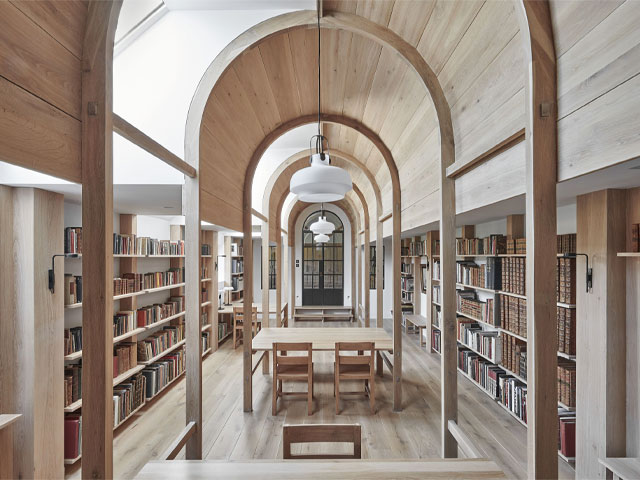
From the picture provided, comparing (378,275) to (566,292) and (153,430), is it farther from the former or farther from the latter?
(153,430)

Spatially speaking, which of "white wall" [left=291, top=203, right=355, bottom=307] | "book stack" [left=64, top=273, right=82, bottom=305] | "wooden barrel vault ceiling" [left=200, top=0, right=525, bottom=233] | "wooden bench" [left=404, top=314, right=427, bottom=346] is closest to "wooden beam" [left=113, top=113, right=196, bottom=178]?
"wooden barrel vault ceiling" [left=200, top=0, right=525, bottom=233]

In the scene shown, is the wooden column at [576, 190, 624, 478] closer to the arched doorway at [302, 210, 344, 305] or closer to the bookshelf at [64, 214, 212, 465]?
the bookshelf at [64, 214, 212, 465]

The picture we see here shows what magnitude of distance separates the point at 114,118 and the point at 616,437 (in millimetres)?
3599

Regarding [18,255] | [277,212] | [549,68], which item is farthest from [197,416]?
[277,212]

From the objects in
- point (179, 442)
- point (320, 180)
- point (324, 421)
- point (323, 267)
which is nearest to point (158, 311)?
point (324, 421)

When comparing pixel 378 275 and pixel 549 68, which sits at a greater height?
pixel 549 68

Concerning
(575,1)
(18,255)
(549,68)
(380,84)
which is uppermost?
(380,84)

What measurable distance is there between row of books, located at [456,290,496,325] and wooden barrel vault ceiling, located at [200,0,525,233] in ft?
5.72

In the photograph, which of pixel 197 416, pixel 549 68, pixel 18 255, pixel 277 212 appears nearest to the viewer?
pixel 549 68

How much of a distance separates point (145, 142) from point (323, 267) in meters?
11.0

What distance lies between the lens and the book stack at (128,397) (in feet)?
12.6

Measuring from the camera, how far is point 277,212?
7324 mm

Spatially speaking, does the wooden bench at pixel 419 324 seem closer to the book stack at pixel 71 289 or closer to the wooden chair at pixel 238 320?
the wooden chair at pixel 238 320

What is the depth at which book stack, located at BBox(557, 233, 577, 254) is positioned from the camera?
10.1 feet
